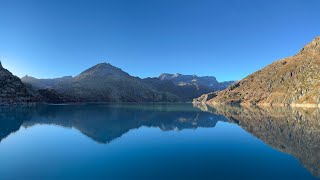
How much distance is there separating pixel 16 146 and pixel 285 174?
1905 inches

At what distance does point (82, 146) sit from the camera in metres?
57.1

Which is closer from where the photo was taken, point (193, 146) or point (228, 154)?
point (228, 154)

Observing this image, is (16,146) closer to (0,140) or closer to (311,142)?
(0,140)

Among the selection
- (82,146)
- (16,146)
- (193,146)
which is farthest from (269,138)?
(16,146)

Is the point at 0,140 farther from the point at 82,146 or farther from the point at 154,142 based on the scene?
the point at 154,142

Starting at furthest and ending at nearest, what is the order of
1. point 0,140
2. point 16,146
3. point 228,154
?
1. point 0,140
2. point 16,146
3. point 228,154

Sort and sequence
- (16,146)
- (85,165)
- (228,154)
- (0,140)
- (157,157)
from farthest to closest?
(0,140) → (16,146) → (228,154) → (157,157) → (85,165)

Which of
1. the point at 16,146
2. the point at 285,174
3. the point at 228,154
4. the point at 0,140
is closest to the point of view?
the point at 285,174

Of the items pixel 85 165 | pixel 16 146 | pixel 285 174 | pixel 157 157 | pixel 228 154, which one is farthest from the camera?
pixel 16 146

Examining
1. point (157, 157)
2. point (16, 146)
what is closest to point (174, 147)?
point (157, 157)

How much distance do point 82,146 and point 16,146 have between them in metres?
12.8

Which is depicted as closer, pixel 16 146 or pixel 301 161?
pixel 301 161

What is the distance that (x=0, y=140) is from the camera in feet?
209

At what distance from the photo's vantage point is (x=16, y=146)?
185 ft
